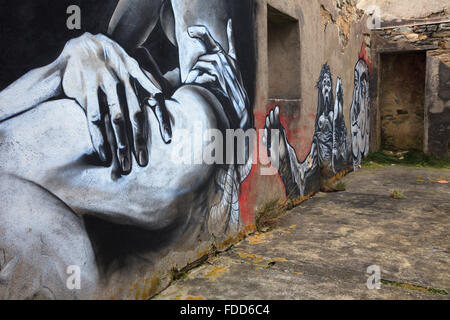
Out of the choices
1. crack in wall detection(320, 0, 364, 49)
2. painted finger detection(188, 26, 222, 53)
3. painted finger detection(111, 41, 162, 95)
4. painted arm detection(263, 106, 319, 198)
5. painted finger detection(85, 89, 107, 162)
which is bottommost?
painted arm detection(263, 106, 319, 198)

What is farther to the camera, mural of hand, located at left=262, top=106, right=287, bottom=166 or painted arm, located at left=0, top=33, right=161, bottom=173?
mural of hand, located at left=262, top=106, right=287, bottom=166

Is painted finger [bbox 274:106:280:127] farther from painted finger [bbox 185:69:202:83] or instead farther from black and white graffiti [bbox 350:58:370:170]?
black and white graffiti [bbox 350:58:370:170]

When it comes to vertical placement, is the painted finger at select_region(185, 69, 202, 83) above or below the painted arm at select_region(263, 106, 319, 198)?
above

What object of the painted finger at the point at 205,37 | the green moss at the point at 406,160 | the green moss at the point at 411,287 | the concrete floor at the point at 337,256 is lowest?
the green moss at the point at 411,287

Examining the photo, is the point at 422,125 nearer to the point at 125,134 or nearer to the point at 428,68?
the point at 428,68

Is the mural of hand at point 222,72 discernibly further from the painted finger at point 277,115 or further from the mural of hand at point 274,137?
the painted finger at point 277,115

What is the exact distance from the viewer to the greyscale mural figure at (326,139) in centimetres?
394

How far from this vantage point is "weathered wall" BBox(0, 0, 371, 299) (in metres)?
1.59

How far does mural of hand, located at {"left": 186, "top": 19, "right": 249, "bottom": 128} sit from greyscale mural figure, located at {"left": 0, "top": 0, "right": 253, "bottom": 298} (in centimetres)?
1

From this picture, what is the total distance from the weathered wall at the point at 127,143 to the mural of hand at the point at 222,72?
14 millimetres

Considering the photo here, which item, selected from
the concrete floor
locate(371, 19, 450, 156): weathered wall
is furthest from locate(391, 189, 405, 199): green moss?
locate(371, 19, 450, 156): weathered wall

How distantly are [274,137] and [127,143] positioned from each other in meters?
1.99

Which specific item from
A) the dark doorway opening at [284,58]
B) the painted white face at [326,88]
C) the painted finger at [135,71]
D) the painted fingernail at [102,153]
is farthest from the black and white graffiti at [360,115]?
the painted fingernail at [102,153]

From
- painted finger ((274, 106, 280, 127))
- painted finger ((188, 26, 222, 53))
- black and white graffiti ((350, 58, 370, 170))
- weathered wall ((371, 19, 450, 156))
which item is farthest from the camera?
weathered wall ((371, 19, 450, 156))
